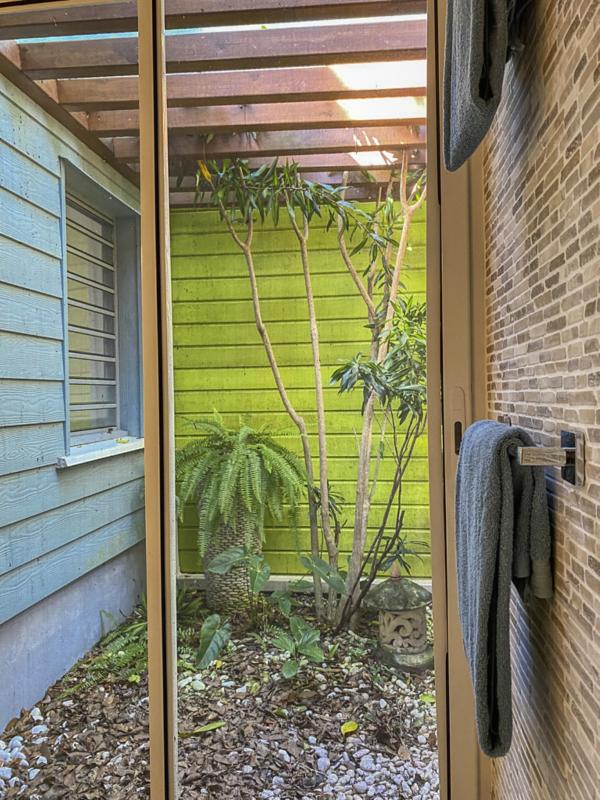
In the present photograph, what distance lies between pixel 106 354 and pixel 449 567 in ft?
3.54

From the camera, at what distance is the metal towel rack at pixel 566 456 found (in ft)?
2.50

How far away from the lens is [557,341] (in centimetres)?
85


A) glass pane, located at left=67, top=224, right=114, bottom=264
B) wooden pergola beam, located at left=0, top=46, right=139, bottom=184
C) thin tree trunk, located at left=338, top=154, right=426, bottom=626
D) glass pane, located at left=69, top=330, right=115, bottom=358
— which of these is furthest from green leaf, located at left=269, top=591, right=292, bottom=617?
wooden pergola beam, located at left=0, top=46, right=139, bottom=184

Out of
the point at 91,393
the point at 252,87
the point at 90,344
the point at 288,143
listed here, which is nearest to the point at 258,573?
the point at 91,393

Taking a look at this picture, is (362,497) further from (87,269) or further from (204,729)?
(87,269)

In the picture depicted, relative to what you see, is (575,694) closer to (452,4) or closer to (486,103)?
(486,103)

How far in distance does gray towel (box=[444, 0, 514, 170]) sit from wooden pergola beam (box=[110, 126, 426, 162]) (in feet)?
1.33

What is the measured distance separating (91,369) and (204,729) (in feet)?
3.38

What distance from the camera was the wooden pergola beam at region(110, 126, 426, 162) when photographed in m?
1.46

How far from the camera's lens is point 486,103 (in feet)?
2.97

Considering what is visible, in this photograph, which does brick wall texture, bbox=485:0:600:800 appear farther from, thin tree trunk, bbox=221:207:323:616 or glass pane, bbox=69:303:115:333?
glass pane, bbox=69:303:115:333

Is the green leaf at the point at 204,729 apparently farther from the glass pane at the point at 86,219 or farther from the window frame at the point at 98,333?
the glass pane at the point at 86,219

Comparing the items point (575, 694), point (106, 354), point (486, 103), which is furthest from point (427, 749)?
point (486, 103)

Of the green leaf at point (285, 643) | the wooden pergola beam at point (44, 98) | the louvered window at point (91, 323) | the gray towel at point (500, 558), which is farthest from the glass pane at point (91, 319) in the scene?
the gray towel at point (500, 558)
